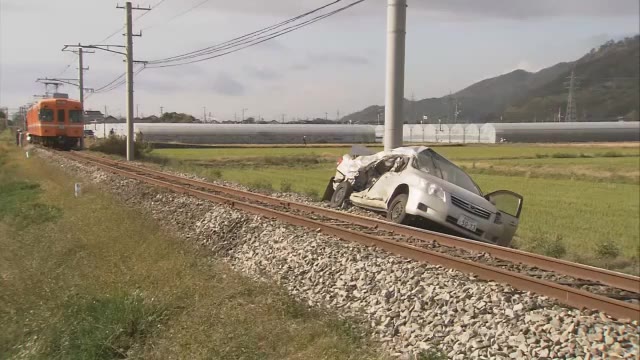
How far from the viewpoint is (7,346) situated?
21.5 ft

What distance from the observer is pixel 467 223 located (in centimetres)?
1027

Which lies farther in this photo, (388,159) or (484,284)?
(388,159)

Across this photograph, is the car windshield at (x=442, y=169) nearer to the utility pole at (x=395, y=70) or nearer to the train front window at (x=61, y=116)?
the utility pole at (x=395, y=70)

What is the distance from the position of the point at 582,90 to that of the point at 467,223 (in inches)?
3644

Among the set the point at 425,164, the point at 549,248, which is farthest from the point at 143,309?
the point at 549,248

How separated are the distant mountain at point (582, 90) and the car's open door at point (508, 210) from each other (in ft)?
144

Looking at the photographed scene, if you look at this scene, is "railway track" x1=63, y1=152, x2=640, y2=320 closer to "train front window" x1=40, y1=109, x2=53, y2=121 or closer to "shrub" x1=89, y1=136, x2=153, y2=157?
"train front window" x1=40, y1=109, x2=53, y2=121

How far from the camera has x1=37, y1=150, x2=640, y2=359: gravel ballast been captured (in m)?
5.03

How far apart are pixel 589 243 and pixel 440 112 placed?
170793mm

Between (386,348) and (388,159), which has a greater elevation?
(388,159)

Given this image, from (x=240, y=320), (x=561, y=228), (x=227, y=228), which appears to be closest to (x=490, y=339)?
(x=240, y=320)

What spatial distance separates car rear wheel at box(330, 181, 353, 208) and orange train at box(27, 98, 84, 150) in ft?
97.8

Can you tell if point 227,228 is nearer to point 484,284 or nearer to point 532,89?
point 484,284

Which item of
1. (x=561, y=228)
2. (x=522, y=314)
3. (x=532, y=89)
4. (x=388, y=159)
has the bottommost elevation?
(x=561, y=228)
